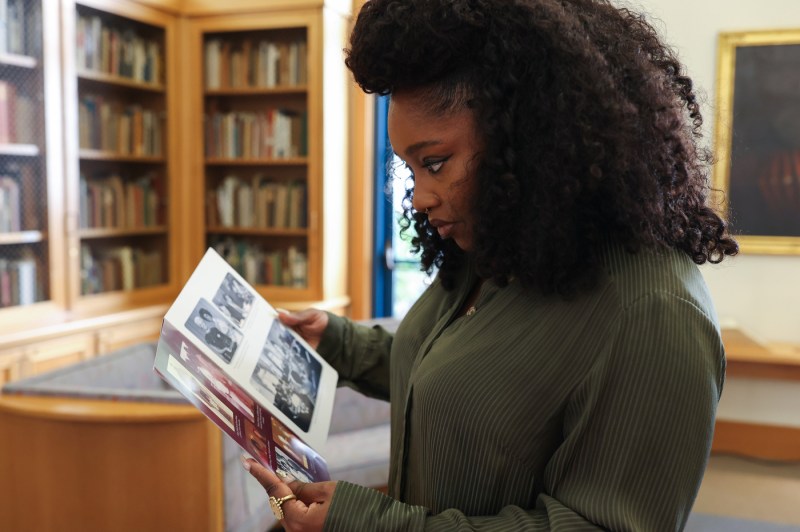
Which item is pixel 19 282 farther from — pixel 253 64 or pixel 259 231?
pixel 253 64

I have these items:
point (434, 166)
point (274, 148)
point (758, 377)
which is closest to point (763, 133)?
point (758, 377)

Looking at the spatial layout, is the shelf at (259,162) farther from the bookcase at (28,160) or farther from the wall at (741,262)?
the wall at (741,262)

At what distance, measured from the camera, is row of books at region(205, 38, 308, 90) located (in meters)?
4.13

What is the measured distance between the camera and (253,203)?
4.35 m

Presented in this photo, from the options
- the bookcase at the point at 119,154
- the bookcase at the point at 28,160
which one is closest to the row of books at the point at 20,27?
the bookcase at the point at 28,160

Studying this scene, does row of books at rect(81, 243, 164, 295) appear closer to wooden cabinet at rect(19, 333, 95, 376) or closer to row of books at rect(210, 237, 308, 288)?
wooden cabinet at rect(19, 333, 95, 376)

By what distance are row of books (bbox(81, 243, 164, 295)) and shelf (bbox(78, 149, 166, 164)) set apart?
439 millimetres

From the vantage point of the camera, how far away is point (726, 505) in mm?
3422

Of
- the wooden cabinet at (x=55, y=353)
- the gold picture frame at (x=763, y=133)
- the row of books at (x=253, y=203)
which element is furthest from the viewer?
the row of books at (x=253, y=203)

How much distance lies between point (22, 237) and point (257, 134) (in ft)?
4.85

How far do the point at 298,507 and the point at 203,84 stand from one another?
3.69m

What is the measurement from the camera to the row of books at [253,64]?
413 cm

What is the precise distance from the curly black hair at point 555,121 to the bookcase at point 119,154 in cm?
301

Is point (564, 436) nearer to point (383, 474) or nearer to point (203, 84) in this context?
point (383, 474)
